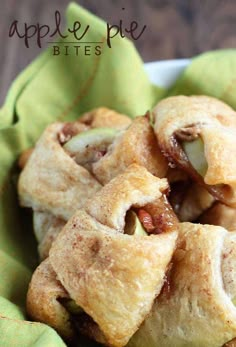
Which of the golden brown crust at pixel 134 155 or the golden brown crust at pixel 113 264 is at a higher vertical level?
the golden brown crust at pixel 134 155

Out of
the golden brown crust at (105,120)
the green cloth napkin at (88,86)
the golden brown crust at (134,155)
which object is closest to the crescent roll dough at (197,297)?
the golden brown crust at (134,155)

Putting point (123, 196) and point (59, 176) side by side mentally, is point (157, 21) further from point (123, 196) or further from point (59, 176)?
point (123, 196)

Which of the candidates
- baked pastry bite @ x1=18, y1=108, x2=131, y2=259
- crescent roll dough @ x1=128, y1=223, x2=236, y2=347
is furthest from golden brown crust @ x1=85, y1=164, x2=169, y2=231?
baked pastry bite @ x1=18, y1=108, x2=131, y2=259

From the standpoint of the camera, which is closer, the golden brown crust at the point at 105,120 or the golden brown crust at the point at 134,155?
the golden brown crust at the point at 134,155

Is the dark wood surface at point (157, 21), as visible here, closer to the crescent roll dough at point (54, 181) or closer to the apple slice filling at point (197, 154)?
the crescent roll dough at point (54, 181)

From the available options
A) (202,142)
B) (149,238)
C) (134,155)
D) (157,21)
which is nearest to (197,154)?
(202,142)

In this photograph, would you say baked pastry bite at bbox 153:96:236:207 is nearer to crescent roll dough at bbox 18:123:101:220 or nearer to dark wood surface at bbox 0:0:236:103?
crescent roll dough at bbox 18:123:101:220

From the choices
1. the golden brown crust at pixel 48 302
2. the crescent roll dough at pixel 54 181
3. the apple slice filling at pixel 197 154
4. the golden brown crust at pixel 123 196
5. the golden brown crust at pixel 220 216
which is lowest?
the golden brown crust at pixel 48 302

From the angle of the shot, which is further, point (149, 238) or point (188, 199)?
point (188, 199)
